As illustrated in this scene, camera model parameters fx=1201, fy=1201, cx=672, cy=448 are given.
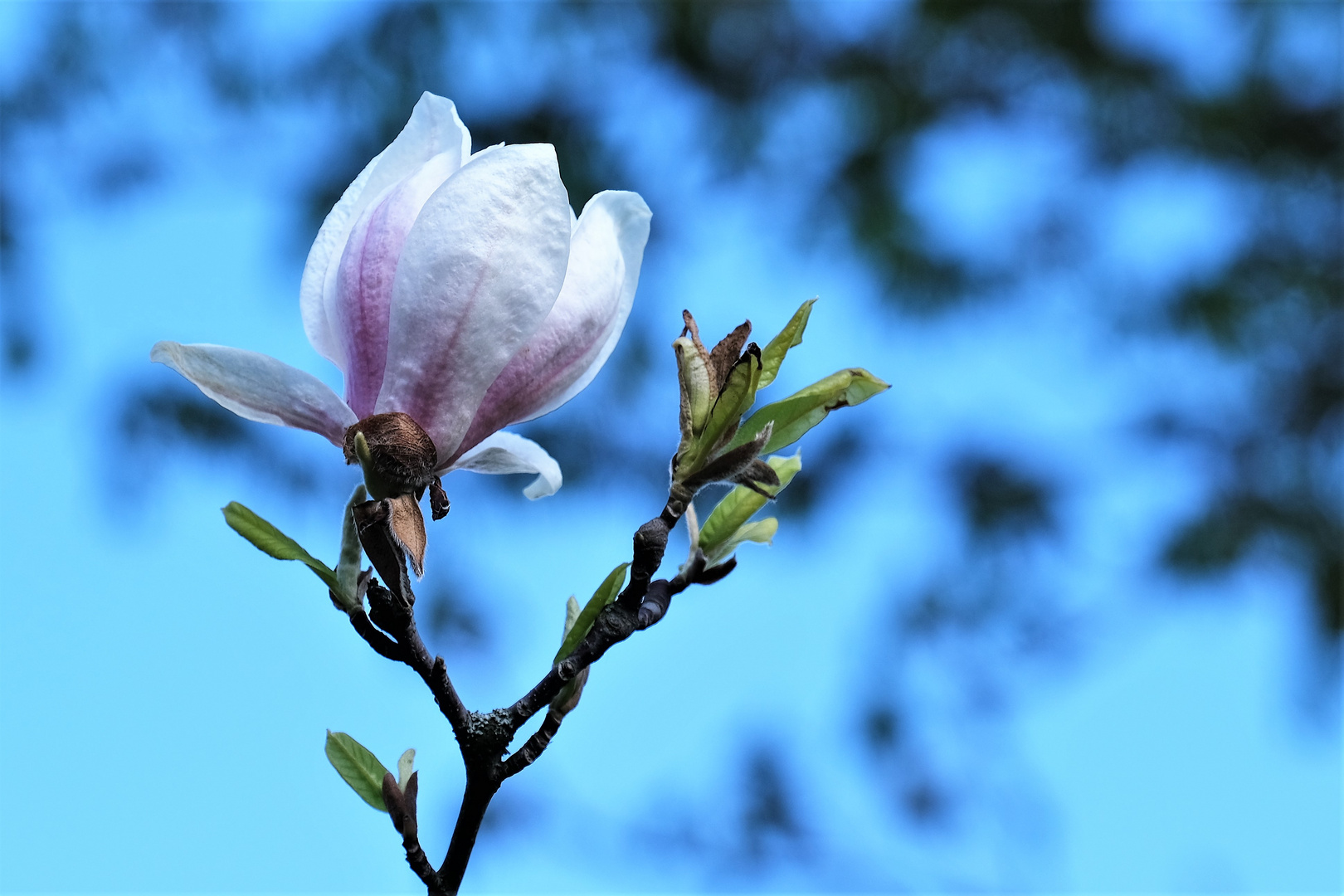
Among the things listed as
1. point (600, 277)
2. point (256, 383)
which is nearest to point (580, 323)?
point (600, 277)

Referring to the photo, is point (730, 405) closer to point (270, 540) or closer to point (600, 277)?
point (600, 277)

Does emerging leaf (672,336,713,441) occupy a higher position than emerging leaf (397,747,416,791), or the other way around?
emerging leaf (672,336,713,441)

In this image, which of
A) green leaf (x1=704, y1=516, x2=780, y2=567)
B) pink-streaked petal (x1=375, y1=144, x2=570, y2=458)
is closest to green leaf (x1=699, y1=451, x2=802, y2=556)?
green leaf (x1=704, y1=516, x2=780, y2=567)

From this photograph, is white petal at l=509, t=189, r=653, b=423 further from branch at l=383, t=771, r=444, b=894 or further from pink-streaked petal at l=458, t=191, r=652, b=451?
branch at l=383, t=771, r=444, b=894

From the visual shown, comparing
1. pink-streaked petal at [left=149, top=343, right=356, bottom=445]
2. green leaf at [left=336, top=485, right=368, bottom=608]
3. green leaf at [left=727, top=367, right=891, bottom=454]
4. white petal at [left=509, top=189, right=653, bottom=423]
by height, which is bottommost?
green leaf at [left=336, top=485, right=368, bottom=608]

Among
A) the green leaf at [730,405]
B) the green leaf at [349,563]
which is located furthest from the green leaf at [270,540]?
the green leaf at [730,405]

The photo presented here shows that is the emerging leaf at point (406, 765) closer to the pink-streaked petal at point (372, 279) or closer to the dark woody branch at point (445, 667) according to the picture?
the dark woody branch at point (445, 667)
